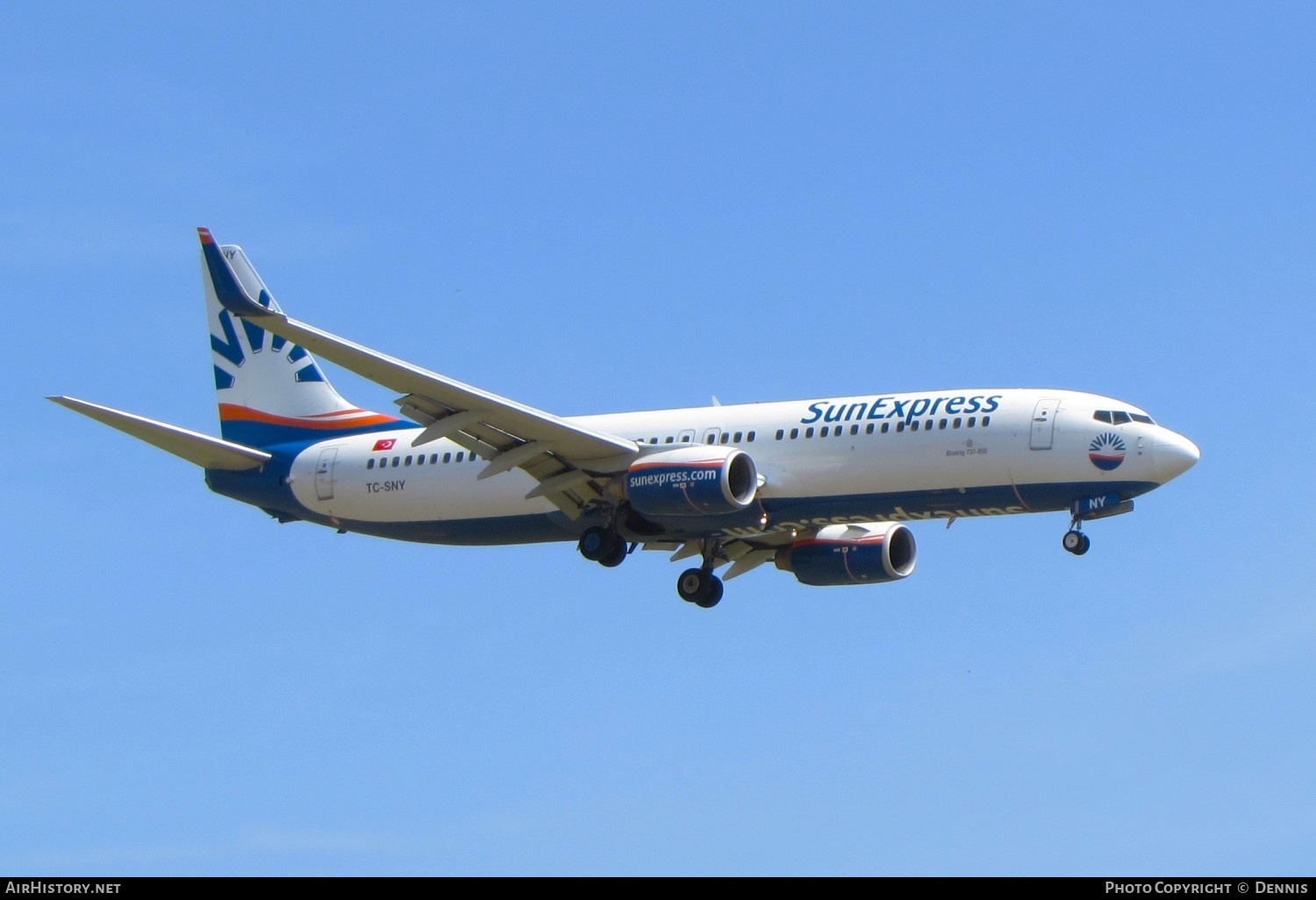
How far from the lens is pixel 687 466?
45.9 m

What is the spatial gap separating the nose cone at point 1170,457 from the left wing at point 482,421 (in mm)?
12010

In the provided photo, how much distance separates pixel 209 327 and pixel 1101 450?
2669 centimetres

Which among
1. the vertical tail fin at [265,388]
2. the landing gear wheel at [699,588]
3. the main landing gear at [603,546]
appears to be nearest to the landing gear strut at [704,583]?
the landing gear wheel at [699,588]

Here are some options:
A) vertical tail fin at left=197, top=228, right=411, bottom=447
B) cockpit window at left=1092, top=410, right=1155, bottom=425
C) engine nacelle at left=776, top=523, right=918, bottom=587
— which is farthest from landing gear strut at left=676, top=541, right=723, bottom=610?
cockpit window at left=1092, top=410, right=1155, bottom=425

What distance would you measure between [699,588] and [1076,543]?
1061 cm

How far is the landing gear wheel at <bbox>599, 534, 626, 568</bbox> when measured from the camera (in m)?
48.1

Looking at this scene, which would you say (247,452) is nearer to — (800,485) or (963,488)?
(800,485)

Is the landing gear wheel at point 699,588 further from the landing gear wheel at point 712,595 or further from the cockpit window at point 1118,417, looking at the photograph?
the cockpit window at point 1118,417

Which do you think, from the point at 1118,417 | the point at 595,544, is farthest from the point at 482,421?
the point at 1118,417

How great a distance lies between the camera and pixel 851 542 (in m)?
50.8

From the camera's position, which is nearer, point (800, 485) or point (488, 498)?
point (800, 485)

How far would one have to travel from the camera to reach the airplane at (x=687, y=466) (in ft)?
146

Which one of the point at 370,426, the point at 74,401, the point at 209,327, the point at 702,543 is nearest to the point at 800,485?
the point at 702,543
